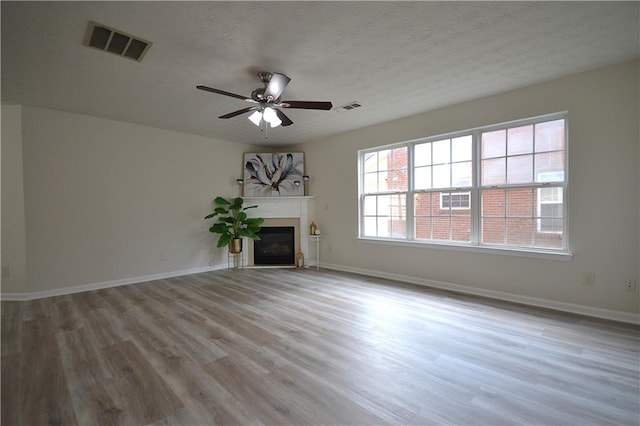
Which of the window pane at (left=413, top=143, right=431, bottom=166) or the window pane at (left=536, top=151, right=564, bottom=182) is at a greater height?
the window pane at (left=413, top=143, right=431, bottom=166)

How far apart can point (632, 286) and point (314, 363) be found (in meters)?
3.26

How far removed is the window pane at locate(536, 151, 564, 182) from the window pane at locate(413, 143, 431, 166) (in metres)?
1.35

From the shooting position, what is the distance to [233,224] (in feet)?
17.9

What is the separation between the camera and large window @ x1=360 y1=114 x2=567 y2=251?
3230mm

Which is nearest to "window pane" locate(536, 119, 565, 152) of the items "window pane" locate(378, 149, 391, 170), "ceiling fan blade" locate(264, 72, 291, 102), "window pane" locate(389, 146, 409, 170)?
"window pane" locate(389, 146, 409, 170)

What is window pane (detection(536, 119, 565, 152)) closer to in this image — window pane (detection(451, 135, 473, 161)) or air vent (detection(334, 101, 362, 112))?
window pane (detection(451, 135, 473, 161))

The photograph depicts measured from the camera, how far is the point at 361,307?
10.7ft

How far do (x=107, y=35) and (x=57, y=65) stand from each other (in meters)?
0.93

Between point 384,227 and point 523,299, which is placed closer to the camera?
point 523,299

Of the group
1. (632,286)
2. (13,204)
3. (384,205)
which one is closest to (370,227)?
(384,205)

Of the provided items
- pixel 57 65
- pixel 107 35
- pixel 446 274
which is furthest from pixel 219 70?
pixel 446 274

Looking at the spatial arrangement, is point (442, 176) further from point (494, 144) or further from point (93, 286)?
point (93, 286)

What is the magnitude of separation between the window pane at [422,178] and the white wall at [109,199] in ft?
12.2

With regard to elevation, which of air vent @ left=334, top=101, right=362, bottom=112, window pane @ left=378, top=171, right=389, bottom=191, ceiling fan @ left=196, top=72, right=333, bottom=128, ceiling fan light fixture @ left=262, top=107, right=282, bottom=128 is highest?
air vent @ left=334, top=101, right=362, bottom=112
